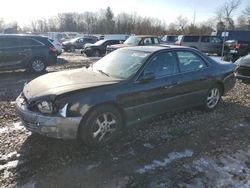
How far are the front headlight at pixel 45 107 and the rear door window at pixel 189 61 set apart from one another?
2.77 m

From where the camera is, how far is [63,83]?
478 cm

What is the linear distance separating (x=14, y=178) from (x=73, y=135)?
0.98m

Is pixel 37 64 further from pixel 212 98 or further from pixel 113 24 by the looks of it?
pixel 113 24

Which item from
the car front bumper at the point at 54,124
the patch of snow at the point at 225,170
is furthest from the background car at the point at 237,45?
the car front bumper at the point at 54,124

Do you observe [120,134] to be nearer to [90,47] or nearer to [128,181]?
[128,181]

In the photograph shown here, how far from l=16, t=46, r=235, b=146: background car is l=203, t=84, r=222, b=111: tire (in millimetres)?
24

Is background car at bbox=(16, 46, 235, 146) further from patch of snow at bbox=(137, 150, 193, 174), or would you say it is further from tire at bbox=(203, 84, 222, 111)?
patch of snow at bbox=(137, 150, 193, 174)

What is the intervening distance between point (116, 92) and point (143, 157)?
1.10 meters

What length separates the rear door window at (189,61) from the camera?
5887 millimetres

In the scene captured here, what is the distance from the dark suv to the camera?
11.6 m

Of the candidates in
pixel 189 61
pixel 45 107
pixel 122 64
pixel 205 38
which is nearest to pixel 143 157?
pixel 45 107

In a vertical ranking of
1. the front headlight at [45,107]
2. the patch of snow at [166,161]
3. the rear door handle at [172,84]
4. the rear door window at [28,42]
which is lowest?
the patch of snow at [166,161]

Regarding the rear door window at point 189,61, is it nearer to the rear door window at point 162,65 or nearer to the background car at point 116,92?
the background car at point 116,92

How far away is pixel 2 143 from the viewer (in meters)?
4.84
